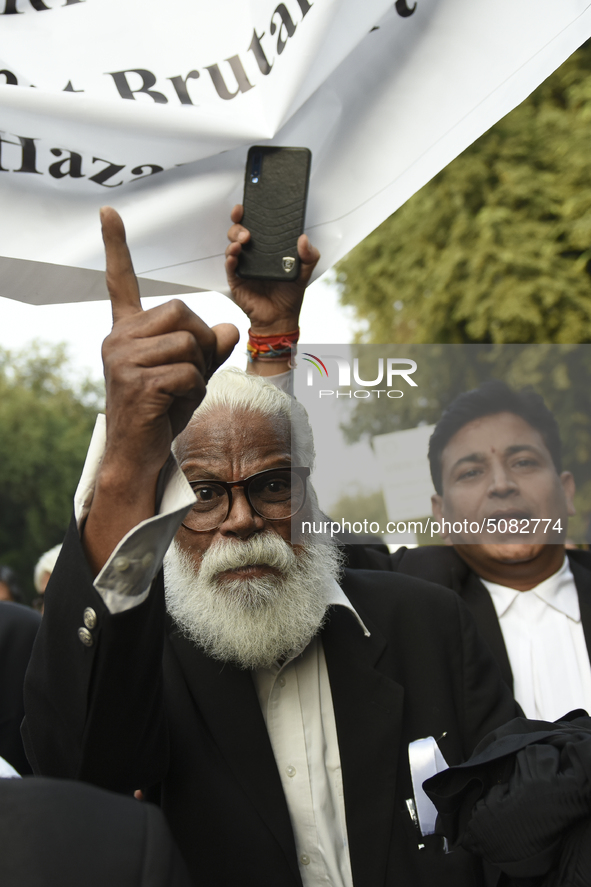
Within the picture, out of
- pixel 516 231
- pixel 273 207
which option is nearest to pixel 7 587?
pixel 273 207

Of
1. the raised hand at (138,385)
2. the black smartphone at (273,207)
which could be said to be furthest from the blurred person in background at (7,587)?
the raised hand at (138,385)

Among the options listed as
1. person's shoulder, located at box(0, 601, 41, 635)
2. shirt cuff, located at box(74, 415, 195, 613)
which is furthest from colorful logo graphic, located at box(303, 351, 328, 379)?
person's shoulder, located at box(0, 601, 41, 635)

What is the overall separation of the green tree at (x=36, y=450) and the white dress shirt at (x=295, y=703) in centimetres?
2290

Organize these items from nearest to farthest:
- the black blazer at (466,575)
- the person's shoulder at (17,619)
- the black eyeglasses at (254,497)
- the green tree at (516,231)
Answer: the black eyeglasses at (254,497) → the black blazer at (466,575) → the person's shoulder at (17,619) → the green tree at (516,231)

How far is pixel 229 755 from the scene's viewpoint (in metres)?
2.09

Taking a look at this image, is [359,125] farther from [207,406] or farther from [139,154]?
[207,406]

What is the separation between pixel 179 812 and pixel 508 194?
1033cm

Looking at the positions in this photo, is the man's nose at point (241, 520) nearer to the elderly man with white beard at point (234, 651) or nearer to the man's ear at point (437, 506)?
the elderly man with white beard at point (234, 651)

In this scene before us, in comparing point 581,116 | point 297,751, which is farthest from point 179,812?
point 581,116

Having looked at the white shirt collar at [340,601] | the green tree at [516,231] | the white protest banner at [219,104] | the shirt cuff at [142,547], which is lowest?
the shirt cuff at [142,547]

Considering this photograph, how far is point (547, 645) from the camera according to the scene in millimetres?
2848

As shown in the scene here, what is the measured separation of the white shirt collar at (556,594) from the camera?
113 inches

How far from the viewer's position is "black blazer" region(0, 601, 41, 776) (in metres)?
2.77

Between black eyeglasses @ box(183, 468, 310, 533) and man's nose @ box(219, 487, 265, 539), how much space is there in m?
0.01
